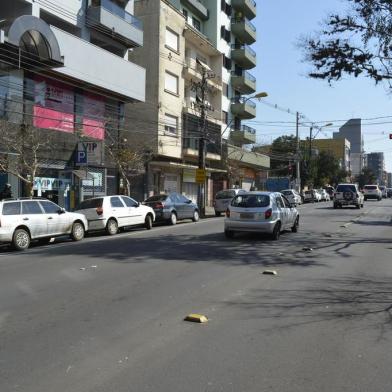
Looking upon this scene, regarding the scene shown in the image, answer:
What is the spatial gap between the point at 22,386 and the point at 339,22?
16.0 meters

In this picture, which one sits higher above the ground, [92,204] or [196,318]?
[92,204]

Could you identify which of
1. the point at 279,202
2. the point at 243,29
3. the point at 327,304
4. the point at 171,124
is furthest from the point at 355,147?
the point at 327,304

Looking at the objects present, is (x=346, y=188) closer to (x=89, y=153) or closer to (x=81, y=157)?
(x=89, y=153)

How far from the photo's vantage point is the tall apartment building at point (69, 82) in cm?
2330

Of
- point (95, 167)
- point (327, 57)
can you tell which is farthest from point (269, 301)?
point (95, 167)

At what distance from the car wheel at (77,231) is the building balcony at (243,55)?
39547 mm

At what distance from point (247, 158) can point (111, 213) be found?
120 ft

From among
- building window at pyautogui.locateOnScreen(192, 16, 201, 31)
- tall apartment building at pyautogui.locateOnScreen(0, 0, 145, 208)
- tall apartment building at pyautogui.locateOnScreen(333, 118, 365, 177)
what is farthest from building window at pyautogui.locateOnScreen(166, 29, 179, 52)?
tall apartment building at pyautogui.locateOnScreen(333, 118, 365, 177)

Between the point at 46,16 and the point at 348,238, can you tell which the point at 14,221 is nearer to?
the point at 348,238

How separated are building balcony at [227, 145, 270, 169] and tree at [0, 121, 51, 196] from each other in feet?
96.6

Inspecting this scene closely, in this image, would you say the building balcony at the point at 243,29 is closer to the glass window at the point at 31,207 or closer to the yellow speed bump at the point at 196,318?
the glass window at the point at 31,207

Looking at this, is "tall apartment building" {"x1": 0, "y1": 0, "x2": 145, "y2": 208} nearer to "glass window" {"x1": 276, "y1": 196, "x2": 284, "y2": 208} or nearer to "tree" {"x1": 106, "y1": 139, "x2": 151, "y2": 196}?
"tree" {"x1": 106, "y1": 139, "x2": 151, "y2": 196}

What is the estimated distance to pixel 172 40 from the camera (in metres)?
39.8

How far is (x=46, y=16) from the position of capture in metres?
26.1
